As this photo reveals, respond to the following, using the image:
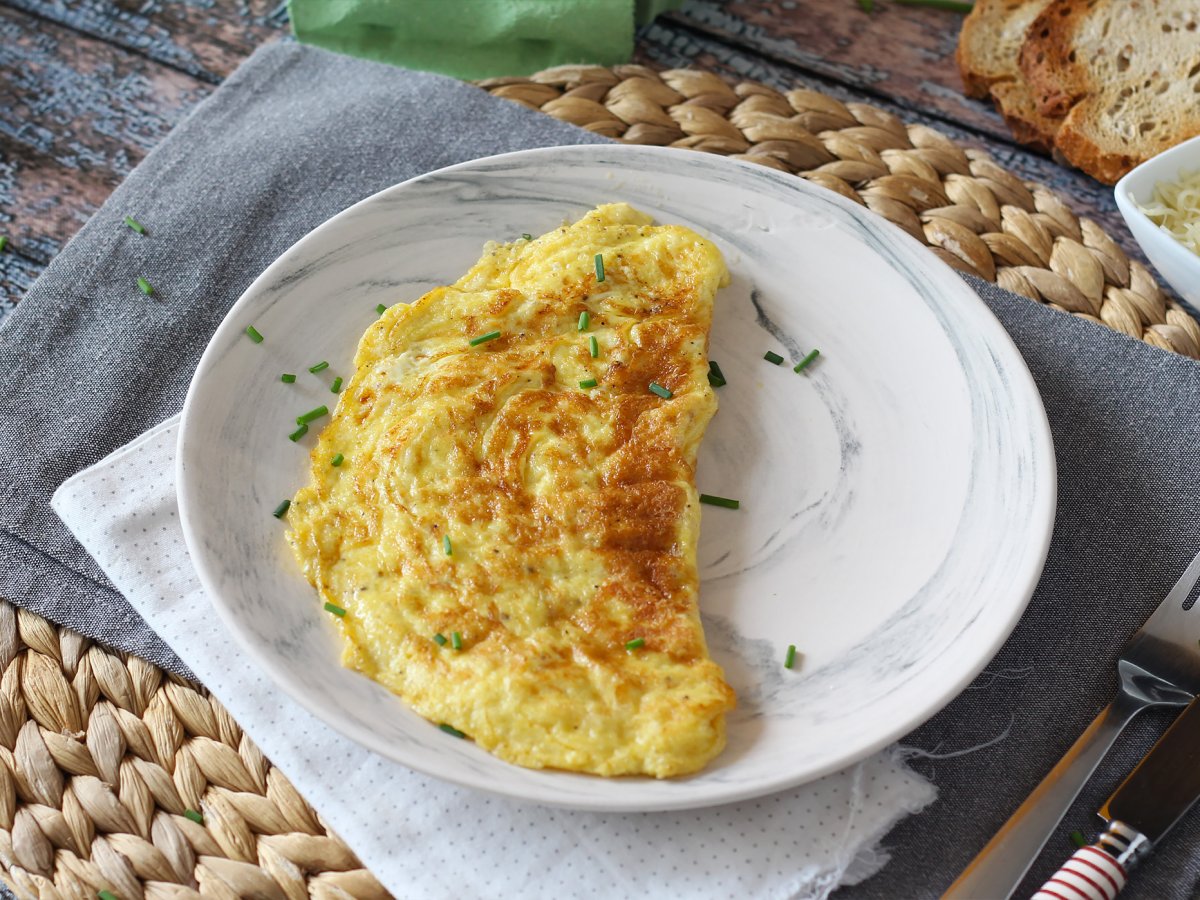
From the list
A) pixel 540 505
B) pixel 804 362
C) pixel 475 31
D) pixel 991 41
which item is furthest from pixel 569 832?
pixel 991 41

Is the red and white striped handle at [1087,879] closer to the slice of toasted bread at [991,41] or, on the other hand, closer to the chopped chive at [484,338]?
the chopped chive at [484,338]

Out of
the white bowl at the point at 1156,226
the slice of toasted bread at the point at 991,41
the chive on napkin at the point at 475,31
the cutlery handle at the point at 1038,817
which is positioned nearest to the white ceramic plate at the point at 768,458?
the cutlery handle at the point at 1038,817

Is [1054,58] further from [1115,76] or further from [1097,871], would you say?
[1097,871]

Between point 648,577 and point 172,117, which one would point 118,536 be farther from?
point 172,117

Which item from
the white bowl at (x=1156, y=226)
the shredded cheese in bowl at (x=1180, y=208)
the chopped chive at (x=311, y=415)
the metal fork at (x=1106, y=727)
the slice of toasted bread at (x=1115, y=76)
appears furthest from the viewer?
the slice of toasted bread at (x=1115, y=76)

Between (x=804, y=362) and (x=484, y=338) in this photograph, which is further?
(x=804, y=362)

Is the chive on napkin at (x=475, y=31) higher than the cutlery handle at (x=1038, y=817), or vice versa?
the chive on napkin at (x=475, y=31)

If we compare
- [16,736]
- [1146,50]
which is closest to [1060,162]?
[1146,50]
